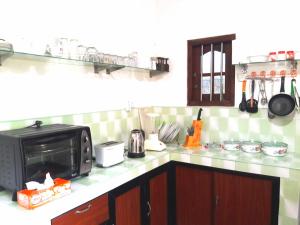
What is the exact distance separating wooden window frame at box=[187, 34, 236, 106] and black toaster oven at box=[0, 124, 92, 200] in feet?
4.56

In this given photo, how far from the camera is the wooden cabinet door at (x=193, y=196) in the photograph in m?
2.05

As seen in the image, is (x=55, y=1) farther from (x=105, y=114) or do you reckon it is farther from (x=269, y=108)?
(x=269, y=108)

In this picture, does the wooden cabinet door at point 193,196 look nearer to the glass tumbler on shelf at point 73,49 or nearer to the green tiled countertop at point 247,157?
the green tiled countertop at point 247,157

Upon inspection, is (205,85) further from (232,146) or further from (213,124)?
(232,146)

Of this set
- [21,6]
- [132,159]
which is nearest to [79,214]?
[132,159]

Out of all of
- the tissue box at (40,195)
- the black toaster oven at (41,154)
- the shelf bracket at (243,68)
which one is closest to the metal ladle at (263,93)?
the shelf bracket at (243,68)

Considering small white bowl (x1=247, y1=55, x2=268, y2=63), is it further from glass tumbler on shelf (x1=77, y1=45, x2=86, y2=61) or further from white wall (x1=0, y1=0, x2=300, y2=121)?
glass tumbler on shelf (x1=77, y1=45, x2=86, y2=61)

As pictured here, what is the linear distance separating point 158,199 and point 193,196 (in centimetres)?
31

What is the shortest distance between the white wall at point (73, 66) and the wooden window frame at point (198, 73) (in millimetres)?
468

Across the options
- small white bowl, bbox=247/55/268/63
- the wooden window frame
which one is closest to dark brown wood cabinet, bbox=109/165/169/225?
the wooden window frame

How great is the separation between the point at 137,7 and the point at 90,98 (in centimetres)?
114

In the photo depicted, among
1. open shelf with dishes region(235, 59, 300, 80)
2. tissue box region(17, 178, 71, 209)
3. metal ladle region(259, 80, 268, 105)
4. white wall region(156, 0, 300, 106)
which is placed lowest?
tissue box region(17, 178, 71, 209)

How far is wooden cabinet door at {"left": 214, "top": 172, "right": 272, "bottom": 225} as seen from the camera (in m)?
1.80

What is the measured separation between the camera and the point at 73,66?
1.91 m
